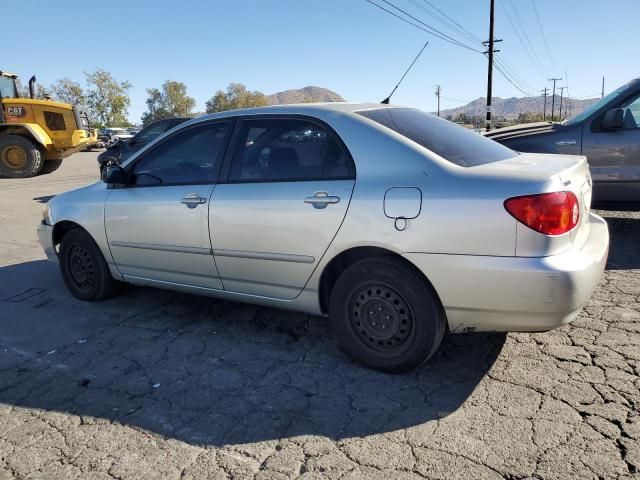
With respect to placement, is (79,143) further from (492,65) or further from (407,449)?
(492,65)

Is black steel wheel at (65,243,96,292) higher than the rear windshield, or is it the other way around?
the rear windshield

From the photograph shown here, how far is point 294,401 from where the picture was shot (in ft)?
9.36

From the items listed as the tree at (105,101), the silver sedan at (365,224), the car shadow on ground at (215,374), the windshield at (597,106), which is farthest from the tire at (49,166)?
the tree at (105,101)

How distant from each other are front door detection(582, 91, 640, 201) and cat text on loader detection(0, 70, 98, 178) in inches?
554

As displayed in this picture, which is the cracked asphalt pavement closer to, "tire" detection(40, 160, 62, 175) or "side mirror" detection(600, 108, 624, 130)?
"side mirror" detection(600, 108, 624, 130)

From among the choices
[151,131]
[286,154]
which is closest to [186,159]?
[286,154]

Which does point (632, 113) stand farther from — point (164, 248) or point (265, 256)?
point (164, 248)

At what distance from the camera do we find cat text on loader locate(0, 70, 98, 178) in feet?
46.9

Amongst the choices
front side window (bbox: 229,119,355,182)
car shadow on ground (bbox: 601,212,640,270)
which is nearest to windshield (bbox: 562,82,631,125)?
car shadow on ground (bbox: 601,212,640,270)

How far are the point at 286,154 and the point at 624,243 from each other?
451cm

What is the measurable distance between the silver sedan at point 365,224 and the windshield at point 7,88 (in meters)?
13.6

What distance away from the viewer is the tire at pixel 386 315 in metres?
2.87

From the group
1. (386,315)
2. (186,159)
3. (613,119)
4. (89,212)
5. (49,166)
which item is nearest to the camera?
(386,315)

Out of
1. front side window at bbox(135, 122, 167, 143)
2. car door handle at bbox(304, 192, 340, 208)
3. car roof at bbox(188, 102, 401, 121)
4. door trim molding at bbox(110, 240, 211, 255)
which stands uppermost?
front side window at bbox(135, 122, 167, 143)
